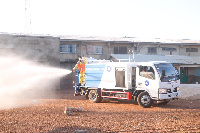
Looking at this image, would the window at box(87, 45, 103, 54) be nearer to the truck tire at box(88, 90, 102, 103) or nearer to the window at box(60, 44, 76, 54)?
the window at box(60, 44, 76, 54)

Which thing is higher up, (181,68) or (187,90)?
(181,68)

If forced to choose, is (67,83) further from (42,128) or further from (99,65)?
(42,128)

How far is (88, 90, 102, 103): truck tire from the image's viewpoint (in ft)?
58.4

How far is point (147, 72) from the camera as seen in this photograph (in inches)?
607

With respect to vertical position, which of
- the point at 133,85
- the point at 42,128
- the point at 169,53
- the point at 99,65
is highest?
the point at 169,53

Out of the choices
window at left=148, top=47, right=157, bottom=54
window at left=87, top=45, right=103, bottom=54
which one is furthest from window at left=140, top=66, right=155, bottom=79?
window at left=148, top=47, right=157, bottom=54

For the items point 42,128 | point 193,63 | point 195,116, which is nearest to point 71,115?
point 42,128

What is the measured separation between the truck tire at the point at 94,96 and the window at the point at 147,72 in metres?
3.77

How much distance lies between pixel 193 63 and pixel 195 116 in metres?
21.6

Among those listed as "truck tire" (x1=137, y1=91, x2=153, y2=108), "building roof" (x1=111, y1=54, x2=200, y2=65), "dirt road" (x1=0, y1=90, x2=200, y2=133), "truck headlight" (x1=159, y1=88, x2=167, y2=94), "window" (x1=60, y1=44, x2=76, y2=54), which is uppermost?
"window" (x1=60, y1=44, x2=76, y2=54)

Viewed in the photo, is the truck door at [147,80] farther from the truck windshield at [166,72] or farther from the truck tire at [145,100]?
the truck windshield at [166,72]

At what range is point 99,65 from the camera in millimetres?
17812

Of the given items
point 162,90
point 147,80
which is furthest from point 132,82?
point 162,90

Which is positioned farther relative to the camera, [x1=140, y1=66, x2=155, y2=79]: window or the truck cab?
[x1=140, y1=66, x2=155, y2=79]: window
